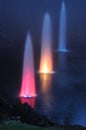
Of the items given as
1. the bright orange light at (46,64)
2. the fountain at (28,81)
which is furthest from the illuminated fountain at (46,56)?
the fountain at (28,81)

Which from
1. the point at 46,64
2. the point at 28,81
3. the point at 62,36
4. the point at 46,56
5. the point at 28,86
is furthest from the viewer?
the point at 62,36

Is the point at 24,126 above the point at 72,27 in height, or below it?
below

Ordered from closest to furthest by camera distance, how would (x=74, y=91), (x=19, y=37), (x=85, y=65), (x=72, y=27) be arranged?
(x=74, y=91) → (x=85, y=65) → (x=19, y=37) → (x=72, y=27)

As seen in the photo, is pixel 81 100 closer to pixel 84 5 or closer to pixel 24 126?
pixel 24 126

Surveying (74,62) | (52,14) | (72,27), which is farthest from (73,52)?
(52,14)

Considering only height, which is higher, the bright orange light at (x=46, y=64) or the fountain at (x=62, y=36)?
the fountain at (x=62, y=36)

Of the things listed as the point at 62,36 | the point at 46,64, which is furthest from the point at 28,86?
the point at 62,36

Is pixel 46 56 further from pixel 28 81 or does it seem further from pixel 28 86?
pixel 28 86

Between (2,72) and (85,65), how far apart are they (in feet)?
16.1

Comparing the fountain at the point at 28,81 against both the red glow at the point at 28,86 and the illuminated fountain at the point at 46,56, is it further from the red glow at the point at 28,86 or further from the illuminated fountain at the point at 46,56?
the illuminated fountain at the point at 46,56

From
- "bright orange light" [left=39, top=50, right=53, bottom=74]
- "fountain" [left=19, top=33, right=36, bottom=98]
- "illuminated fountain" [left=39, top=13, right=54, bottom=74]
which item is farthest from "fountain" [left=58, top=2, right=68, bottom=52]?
"fountain" [left=19, top=33, right=36, bottom=98]

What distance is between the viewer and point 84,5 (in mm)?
53875

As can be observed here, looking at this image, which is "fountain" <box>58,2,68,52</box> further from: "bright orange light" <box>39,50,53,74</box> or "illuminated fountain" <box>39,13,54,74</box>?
"bright orange light" <box>39,50,53,74</box>

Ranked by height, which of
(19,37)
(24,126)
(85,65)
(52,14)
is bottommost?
(24,126)
